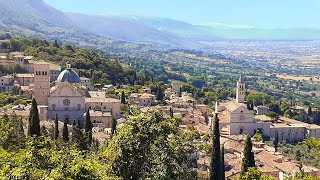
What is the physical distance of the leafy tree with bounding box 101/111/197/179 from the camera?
1505cm

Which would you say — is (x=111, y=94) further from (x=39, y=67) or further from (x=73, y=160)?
(x=73, y=160)

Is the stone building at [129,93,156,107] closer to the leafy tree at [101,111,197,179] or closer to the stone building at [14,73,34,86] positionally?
the stone building at [14,73,34,86]

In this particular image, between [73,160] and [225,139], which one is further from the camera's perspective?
[225,139]

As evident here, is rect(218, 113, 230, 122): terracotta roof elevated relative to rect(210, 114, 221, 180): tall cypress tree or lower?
lower

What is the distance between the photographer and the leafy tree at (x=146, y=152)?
1505cm

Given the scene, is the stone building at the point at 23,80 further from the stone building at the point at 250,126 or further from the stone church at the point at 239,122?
the stone church at the point at 239,122

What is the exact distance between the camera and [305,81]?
603ft

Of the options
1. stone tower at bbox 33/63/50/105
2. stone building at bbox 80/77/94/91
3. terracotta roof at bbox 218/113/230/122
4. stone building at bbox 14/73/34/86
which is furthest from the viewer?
stone building at bbox 80/77/94/91

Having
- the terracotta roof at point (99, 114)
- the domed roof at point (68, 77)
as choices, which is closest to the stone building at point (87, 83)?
the domed roof at point (68, 77)

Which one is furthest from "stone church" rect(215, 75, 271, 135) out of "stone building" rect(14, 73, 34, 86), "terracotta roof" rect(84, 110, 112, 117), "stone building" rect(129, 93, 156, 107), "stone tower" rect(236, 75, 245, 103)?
"stone building" rect(14, 73, 34, 86)

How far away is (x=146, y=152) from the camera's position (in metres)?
15.2

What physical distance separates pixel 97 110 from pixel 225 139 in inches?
507

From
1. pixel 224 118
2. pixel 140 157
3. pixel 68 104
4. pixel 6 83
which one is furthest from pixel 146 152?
pixel 6 83

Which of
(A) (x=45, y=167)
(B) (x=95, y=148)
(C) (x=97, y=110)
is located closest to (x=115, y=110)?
(C) (x=97, y=110)
